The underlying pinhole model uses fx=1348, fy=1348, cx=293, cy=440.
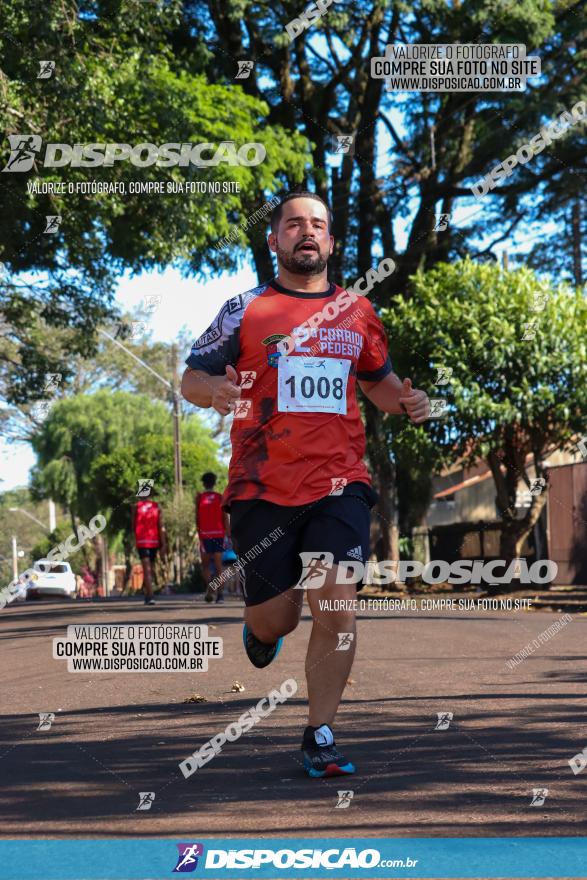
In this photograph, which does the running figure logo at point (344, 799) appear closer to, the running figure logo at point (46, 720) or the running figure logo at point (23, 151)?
the running figure logo at point (46, 720)

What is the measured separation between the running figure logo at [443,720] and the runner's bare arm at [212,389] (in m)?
1.87

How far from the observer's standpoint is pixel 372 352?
544 centimetres

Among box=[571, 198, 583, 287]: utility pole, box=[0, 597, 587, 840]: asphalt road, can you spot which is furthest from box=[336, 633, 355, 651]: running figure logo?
box=[571, 198, 583, 287]: utility pole

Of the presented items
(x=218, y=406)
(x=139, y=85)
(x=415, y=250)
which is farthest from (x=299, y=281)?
(x=415, y=250)

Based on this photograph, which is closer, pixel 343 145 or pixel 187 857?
pixel 187 857

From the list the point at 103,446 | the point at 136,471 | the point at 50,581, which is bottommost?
the point at 50,581

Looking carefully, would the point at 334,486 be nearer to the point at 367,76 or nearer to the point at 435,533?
the point at 367,76

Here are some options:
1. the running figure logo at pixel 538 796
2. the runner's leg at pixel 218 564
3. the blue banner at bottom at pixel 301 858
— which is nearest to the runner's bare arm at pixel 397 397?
the running figure logo at pixel 538 796

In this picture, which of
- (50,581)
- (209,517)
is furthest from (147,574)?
(50,581)

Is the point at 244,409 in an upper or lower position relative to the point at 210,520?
upper

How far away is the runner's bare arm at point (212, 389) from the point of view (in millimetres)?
4828

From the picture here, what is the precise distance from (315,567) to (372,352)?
0.96 metres

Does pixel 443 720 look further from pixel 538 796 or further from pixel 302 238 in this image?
pixel 302 238

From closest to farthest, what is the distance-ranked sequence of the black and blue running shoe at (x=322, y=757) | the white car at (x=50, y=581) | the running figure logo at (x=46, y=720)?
the black and blue running shoe at (x=322, y=757) < the running figure logo at (x=46, y=720) < the white car at (x=50, y=581)
